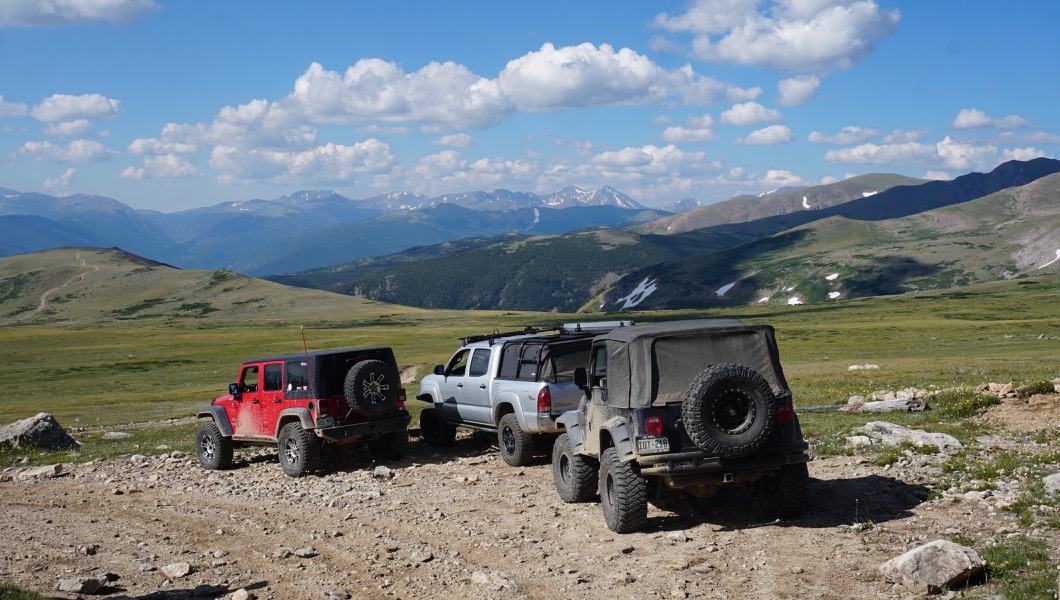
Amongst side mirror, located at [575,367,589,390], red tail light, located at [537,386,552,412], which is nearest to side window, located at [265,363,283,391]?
red tail light, located at [537,386,552,412]

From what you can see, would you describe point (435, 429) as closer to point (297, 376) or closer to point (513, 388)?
point (297, 376)

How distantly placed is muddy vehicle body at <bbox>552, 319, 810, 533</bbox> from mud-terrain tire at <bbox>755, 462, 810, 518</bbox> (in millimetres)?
14

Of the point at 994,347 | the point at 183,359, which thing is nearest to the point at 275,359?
the point at 994,347

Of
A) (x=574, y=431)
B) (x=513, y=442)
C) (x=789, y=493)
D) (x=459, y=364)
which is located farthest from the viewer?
Answer: (x=459, y=364)

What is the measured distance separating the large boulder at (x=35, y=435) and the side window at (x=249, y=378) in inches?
320

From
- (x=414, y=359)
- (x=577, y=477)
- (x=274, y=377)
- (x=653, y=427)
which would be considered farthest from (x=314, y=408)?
(x=414, y=359)

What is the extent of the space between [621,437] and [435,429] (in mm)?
10398

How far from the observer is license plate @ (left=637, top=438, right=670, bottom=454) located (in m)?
10.7

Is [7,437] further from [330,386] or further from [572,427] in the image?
[572,427]

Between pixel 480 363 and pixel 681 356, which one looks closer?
pixel 681 356

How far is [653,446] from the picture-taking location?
10.8 metres

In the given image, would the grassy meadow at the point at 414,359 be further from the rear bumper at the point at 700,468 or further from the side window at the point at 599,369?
the rear bumper at the point at 700,468

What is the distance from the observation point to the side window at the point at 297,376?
17.9 meters

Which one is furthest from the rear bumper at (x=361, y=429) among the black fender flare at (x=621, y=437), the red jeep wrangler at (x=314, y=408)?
the black fender flare at (x=621, y=437)
